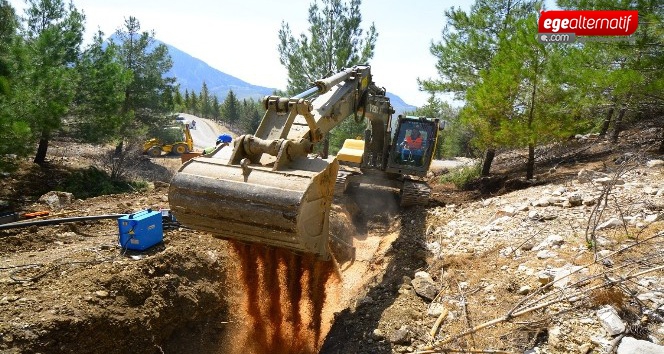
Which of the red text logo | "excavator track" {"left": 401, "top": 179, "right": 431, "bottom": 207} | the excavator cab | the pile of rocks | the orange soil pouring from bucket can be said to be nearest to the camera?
the pile of rocks

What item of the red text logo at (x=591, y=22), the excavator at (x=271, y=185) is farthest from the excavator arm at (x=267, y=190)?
the red text logo at (x=591, y=22)

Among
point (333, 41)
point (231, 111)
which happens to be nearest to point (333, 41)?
point (333, 41)

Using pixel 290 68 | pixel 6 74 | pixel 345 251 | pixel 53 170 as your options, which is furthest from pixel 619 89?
pixel 53 170

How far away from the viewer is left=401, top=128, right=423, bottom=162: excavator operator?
34.0 feet

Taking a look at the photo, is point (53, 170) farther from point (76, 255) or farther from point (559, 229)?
point (559, 229)

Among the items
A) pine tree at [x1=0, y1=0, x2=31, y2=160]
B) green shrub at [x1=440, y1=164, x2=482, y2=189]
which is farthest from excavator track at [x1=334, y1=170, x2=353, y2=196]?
pine tree at [x1=0, y1=0, x2=31, y2=160]

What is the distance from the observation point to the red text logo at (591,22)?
9.55 metres

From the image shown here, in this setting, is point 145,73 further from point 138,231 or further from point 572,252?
point 572,252

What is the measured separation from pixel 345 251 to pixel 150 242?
3508 millimetres

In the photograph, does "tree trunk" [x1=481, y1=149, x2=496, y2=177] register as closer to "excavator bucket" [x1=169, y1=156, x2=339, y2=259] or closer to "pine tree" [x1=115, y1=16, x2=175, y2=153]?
"excavator bucket" [x1=169, y1=156, x2=339, y2=259]

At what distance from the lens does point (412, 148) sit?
34.1 feet

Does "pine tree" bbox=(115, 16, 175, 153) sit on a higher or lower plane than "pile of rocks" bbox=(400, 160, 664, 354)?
higher

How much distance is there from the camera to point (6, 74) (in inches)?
424

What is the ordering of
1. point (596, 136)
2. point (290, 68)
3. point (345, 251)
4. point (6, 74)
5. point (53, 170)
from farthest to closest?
point (290, 68), point (596, 136), point (53, 170), point (6, 74), point (345, 251)
